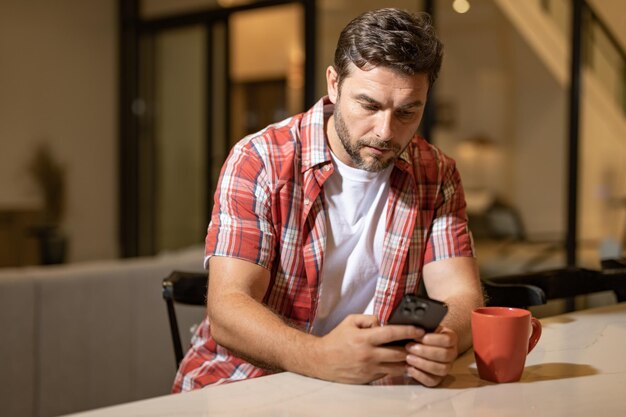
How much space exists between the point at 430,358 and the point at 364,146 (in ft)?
1.70

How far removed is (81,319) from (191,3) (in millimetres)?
4456

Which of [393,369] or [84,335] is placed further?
[84,335]

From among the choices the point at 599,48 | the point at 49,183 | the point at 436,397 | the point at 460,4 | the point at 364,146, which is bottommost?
the point at 49,183

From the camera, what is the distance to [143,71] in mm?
6613

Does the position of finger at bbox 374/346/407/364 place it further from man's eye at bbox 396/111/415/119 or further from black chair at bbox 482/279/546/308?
black chair at bbox 482/279/546/308

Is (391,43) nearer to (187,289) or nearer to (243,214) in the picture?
(243,214)

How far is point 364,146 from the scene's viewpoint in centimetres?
143

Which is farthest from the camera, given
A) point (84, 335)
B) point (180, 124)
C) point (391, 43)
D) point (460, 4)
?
point (180, 124)

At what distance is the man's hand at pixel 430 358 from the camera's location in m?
1.04

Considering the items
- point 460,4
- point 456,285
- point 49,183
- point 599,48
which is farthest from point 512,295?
point 49,183

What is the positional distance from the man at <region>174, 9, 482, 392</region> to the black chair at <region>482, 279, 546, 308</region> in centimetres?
17

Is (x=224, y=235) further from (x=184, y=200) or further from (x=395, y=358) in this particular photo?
(x=184, y=200)

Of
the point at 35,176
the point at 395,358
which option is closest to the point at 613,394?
the point at 395,358

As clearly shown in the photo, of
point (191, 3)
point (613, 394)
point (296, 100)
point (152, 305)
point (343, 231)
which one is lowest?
point (152, 305)
